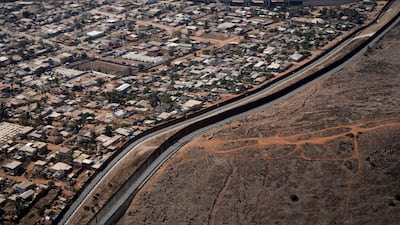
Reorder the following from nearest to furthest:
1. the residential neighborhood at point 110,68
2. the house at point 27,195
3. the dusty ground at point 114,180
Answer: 1. the dusty ground at point 114,180
2. the house at point 27,195
3. the residential neighborhood at point 110,68

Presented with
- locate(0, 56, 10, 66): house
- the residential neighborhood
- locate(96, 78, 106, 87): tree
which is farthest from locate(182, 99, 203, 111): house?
locate(0, 56, 10, 66): house

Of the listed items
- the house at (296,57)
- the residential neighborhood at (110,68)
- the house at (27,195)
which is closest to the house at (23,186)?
the residential neighborhood at (110,68)

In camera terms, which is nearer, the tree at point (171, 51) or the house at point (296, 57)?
the house at point (296, 57)

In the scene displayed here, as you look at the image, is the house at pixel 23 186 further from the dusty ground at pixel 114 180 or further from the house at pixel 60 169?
the dusty ground at pixel 114 180

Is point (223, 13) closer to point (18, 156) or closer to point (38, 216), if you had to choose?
point (18, 156)

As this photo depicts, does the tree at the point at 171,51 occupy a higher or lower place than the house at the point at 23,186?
higher

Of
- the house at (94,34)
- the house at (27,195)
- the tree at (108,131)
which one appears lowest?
the house at (27,195)

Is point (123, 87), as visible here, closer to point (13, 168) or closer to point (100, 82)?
point (100, 82)

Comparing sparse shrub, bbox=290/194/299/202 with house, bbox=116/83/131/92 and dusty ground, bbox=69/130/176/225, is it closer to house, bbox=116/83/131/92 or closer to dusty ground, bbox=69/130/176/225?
dusty ground, bbox=69/130/176/225

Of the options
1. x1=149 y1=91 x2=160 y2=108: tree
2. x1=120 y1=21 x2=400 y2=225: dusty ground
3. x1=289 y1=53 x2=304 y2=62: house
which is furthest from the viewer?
x1=289 y1=53 x2=304 y2=62: house

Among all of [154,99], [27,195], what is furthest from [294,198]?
[154,99]
